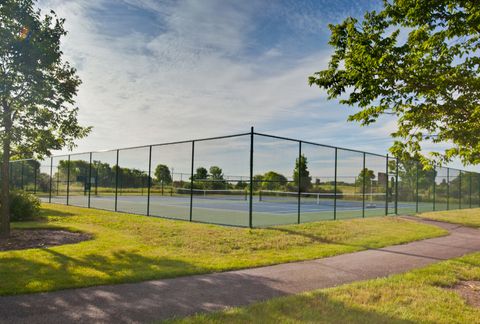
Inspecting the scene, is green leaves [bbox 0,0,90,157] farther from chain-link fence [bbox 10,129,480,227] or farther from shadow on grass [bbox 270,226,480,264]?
chain-link fence [bbox 10,129,480,227]

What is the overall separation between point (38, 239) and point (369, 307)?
24.0 feet

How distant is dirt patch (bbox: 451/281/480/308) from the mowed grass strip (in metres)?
2.33

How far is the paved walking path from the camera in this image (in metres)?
3.62

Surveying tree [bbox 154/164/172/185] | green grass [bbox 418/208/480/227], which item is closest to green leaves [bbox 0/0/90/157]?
green grass [bbox 418/208/480/227]

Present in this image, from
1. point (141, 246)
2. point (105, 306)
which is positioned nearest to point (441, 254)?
point (141, 246)

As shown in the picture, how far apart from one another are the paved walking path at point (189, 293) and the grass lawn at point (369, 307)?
12.3 inches

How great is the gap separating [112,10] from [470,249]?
10166 millimetres

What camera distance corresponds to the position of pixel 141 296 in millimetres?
4215

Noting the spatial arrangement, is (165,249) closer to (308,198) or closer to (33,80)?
(33,80)

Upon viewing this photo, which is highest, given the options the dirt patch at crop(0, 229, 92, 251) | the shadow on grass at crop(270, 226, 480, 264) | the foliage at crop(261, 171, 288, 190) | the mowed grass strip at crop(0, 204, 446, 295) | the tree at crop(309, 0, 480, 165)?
the tree at crop(309, 0, 480, 165)

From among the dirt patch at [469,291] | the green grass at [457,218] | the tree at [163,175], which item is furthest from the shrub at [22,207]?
the tree at [163,175]

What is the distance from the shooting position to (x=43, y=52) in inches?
302

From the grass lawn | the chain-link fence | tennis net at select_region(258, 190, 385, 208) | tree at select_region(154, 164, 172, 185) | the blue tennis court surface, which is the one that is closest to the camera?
the grass lawn

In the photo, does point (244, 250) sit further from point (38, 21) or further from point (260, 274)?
point (38, 21)
